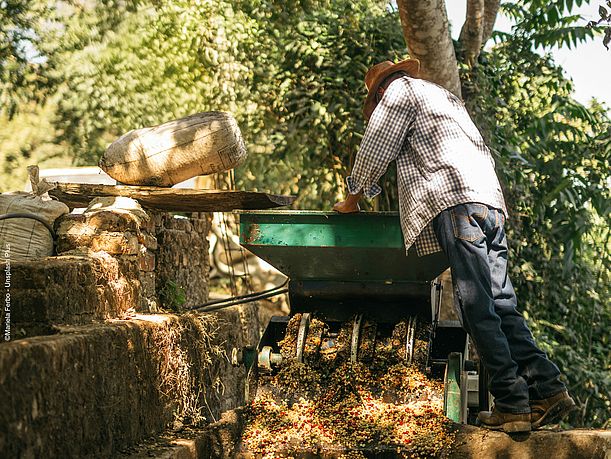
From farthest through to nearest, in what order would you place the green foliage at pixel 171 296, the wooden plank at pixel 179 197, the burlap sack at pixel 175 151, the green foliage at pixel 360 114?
the green foliage at pixel 360 114 → the green foliage at pixel 171 296 → the burlap sack at pixel 175 151 → the wooden plank at pixel 179 197

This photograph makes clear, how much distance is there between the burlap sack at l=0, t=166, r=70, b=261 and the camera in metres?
5.48

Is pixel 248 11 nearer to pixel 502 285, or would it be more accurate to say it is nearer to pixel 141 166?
pixel 141 166

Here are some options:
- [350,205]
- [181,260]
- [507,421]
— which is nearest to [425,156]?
[350,205]

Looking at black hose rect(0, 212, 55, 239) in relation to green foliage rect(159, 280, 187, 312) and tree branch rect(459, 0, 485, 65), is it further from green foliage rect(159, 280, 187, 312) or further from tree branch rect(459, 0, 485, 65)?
tree branch rect(459, 0, 485, 65)

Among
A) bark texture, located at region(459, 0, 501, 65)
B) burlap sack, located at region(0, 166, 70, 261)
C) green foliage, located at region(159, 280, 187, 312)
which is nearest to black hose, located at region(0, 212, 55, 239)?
burlap sack, located at region(0, 166, 70, 261)

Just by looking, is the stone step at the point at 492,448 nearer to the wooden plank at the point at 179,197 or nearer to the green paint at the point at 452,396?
the green paint at the point at 452,396

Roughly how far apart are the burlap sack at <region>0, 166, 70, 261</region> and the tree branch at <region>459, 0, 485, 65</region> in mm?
5285

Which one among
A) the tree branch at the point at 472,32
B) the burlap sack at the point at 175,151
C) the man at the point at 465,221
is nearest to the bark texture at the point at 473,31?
the tree branch at the point at 472,32

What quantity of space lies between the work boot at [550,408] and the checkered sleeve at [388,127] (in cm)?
144

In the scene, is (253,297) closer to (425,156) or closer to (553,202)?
(425,156)

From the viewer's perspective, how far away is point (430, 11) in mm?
7367

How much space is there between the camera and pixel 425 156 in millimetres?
4863

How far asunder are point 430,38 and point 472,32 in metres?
2.33

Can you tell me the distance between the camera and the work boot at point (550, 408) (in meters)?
4.66
